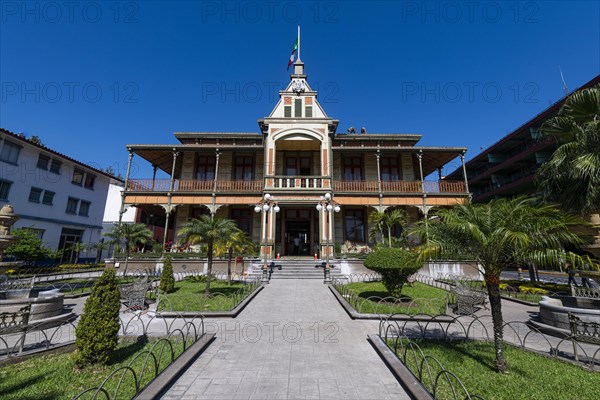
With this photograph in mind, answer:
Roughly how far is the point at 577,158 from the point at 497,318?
6597mm

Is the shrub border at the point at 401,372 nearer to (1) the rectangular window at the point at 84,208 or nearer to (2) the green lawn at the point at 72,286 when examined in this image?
(2) the green lawn at the point at 72,286

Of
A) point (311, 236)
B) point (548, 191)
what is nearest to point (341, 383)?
point (548, 191)

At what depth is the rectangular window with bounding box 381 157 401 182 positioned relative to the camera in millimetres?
23828

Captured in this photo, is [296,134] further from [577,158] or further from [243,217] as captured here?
[577,158]

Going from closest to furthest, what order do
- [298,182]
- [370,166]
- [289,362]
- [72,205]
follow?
[289,362]
[298,182]
[370,166]
[72,205]

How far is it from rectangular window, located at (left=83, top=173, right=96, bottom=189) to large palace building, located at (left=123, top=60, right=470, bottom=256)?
8.08 m

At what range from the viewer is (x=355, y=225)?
22.7 m

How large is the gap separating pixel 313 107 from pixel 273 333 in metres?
19.9

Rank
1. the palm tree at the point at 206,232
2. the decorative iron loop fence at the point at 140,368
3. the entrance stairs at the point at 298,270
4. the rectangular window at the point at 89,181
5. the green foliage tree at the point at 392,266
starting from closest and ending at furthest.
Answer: the decorative iron loop fence at the point at 140,368 < the green foliage tree at the point at 392,266 < the palm tree at the point at 206,232 < the entrance stairs at the point at 298,270 < the rectangular window at the point at 89,181

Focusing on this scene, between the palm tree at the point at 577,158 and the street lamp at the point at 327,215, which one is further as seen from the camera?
the street lamp at the point at 327,215

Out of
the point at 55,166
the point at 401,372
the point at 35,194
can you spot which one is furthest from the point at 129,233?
the point at 401,372

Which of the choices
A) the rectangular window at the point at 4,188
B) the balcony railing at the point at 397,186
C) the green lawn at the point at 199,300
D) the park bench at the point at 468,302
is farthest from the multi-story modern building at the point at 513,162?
the rectangular window at the point at 4,188

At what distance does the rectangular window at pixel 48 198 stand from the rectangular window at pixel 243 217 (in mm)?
16154

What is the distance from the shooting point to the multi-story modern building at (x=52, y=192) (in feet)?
66.6
